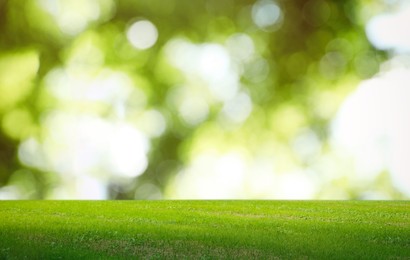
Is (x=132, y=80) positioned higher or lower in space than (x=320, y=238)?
higher

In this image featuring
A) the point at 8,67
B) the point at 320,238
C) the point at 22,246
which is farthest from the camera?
the point at 8,67

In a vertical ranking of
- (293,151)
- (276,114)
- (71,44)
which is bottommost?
(293,151)

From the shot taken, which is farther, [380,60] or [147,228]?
[380,60]

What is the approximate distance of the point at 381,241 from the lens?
15781mm

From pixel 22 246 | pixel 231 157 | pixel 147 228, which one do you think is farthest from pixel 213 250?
pixel 231 157

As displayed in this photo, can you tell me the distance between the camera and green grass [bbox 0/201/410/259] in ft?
45.1

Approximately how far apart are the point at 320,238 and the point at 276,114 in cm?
1340

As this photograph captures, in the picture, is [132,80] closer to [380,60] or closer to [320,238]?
[380,60]

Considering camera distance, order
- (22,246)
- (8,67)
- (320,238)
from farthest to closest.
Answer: (8,67)
(320,238)
(22,246)

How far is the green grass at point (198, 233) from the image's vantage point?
13742 millimetres

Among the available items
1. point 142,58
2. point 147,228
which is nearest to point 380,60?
point 142,58

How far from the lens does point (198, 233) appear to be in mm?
15734

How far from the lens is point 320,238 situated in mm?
15500

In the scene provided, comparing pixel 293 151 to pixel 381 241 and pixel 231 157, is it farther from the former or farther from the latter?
pixel 381 241
